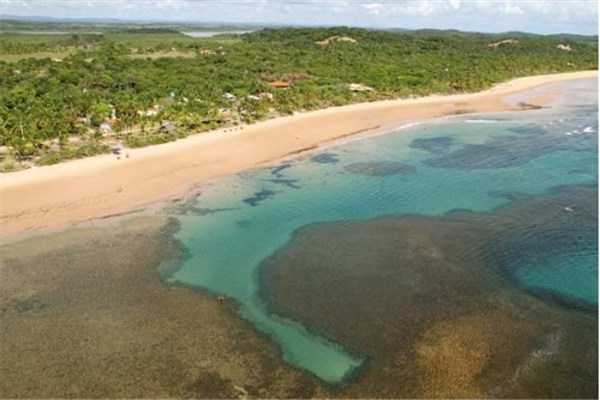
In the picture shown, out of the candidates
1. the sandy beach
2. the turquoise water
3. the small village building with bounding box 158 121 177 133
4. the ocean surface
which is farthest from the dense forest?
the turquoise water

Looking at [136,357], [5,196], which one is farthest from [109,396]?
[5,196]

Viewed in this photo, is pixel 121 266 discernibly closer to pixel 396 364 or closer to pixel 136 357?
pixel 136 357

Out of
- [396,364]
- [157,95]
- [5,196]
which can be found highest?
[157,95]

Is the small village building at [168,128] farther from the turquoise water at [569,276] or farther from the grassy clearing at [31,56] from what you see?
the grassy clearing at [31,56]

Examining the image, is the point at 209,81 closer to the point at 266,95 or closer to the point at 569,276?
the point at 266,95

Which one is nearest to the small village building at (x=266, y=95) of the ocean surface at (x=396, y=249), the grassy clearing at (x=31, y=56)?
the ocean surface at (x=396, y=249)

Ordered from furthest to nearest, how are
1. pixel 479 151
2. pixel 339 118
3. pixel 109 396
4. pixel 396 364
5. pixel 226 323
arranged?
pixel 339 118 → pixel 479 151 → pixel 226 323 → pixel 396 364 → pixel 109 396
